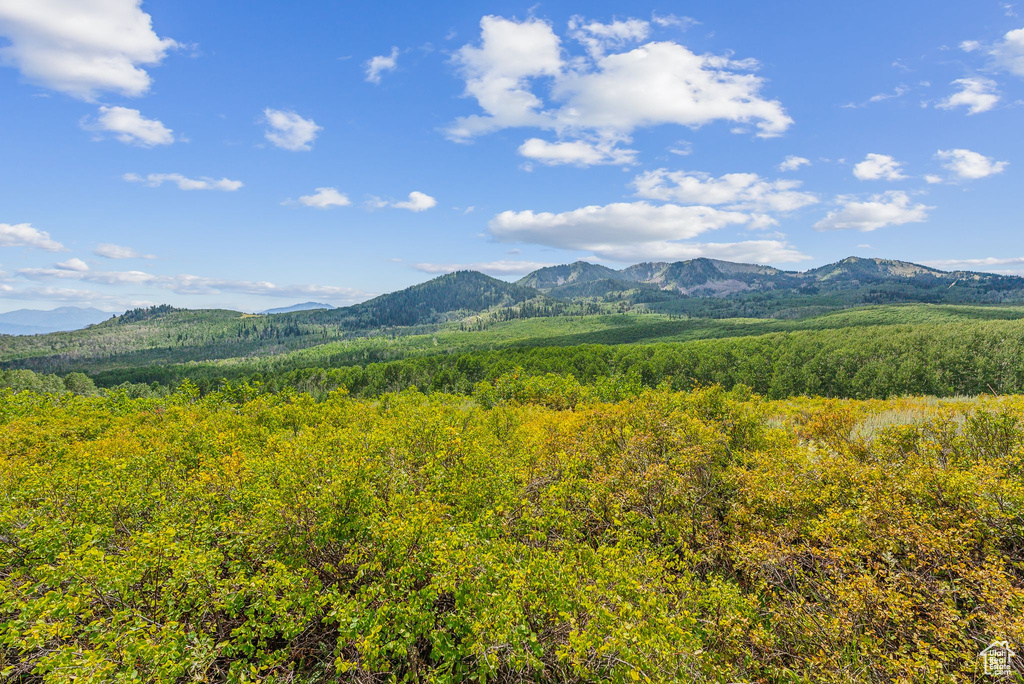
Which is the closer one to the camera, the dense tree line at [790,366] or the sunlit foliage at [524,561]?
the sunlit foliage at [524,561]

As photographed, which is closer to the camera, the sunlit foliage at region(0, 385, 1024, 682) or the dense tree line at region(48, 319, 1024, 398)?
the sunlit foliage at region(0, 385, 1024, 682)

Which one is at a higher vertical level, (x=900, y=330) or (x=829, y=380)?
(x=900, y=330)

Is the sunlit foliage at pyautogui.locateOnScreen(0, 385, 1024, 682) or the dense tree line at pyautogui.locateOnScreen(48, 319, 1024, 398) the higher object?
the sunlit foliage at pyautogui.locateOnScreen(0, 385, 1024, 682)

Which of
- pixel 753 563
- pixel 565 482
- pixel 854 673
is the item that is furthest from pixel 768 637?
pixel 565 482

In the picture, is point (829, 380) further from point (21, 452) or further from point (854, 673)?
point (21, 452)

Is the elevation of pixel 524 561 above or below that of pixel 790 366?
above

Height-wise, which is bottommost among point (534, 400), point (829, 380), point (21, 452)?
point (829, 380)

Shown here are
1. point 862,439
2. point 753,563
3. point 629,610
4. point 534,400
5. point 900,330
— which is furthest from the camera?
point 900,330

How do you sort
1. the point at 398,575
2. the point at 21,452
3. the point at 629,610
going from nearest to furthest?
the point at 629,610
the point at 398,575
the point at 21,452

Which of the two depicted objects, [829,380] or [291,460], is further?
[829,380]

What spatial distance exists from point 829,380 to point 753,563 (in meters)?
132

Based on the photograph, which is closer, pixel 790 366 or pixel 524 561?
pixel 524 561

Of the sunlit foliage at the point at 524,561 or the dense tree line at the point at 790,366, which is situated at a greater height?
the sunlit foliage at the point at 524,561

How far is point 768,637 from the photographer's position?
11.5 m
